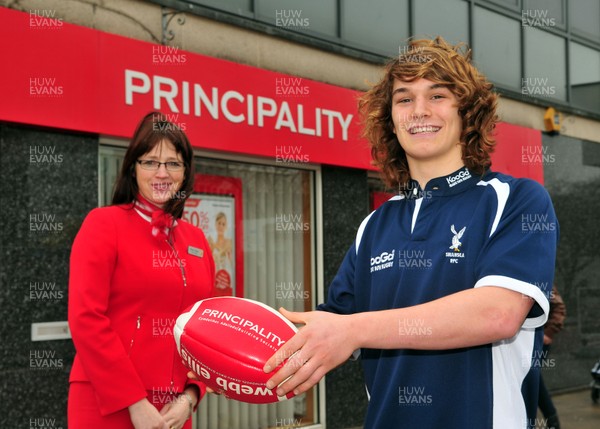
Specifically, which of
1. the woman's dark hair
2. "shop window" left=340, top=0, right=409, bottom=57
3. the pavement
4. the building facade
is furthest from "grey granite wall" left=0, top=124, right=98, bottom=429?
the pavement

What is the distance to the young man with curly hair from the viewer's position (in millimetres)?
1860

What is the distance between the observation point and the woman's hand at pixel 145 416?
11.4 feet

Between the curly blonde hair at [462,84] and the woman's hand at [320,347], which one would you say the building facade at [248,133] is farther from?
the woman's hand at [320,347]

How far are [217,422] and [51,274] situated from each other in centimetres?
252

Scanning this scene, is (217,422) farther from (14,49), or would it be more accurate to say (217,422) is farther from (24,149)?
(14,49)

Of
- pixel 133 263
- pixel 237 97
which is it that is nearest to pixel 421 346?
pixel 133 263

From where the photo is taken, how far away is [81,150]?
20.9 feet

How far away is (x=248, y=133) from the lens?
764 cm

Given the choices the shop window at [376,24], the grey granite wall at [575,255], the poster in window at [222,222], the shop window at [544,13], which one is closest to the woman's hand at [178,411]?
the poster in window at [222,222]

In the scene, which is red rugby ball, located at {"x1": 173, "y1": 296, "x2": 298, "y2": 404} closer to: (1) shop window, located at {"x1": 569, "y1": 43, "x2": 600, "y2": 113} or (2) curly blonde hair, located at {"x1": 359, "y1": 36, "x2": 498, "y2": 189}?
(2) curly blonde hair, located at {"x1": 359, "y1": 36, "x2": 498, "y2": 189}

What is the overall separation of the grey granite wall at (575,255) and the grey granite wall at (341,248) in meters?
4.36

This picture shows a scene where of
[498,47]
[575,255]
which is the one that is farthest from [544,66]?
[575,255]

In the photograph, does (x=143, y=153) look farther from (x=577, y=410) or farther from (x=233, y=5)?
(x=577, y=410)

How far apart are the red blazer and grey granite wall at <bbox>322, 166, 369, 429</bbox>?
4.85m
